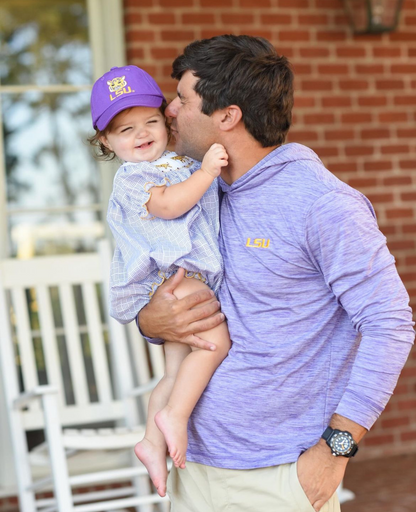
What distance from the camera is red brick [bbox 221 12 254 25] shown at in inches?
153

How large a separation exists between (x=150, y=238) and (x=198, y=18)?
2332 millimetres

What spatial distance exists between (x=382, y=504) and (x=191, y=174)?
7.50ft

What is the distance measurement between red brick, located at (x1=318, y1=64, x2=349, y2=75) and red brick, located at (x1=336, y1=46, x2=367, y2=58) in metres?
0.06

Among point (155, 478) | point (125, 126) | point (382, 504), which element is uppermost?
point (125, 126)

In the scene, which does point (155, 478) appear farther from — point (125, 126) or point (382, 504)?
point (382, 504)

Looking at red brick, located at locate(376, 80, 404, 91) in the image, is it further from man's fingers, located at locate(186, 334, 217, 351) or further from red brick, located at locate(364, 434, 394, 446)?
man's fingers, located at locate(186, 334, 217, 351)

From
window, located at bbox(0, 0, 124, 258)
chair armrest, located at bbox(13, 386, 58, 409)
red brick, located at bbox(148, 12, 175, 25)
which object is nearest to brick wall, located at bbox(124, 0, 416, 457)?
red brick, located at bbox(148, 12, 175, 25)

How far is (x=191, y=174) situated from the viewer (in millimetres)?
1848

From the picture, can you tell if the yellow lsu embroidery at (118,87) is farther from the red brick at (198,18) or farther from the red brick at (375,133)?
the red brick at (375,133)

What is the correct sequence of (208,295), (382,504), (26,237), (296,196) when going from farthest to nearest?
(26,237) → (382,504) → (208,295) → (296,196)

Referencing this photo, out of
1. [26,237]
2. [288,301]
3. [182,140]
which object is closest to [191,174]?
[182,140]

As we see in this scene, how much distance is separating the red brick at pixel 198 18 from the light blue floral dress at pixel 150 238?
2158 millimetres

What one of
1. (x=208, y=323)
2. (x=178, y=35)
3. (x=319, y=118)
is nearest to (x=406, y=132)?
(x=319, y=118)

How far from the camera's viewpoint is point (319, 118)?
4.02 m
